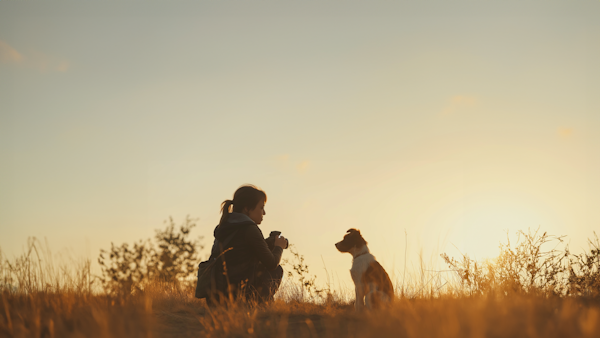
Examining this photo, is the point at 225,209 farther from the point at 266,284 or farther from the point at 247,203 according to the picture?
the point at 266,284

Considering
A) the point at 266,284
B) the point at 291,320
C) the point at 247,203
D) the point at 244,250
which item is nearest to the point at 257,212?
the point at 247,203

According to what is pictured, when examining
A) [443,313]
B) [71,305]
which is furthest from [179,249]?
[443,313]

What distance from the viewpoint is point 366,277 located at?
16.4ft

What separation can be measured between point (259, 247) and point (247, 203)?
544 mm

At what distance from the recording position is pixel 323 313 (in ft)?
A: 12.7

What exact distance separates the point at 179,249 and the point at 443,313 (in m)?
14.4

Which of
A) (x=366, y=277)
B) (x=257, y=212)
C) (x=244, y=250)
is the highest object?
(x=257, y=212)

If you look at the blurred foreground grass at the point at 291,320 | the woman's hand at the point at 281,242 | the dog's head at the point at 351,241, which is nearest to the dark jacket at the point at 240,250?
the woman's hand at the point at 281,242

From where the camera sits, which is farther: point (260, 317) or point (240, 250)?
point (240, 250)

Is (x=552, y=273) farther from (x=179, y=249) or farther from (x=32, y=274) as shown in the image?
(x=179, y=249)

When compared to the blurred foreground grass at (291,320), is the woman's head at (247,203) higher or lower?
higher

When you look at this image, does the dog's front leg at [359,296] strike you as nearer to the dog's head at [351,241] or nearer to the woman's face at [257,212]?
the dog's head at [351,241]

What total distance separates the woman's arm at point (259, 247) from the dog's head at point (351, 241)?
1.33m

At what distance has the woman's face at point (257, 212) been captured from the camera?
189 inches
